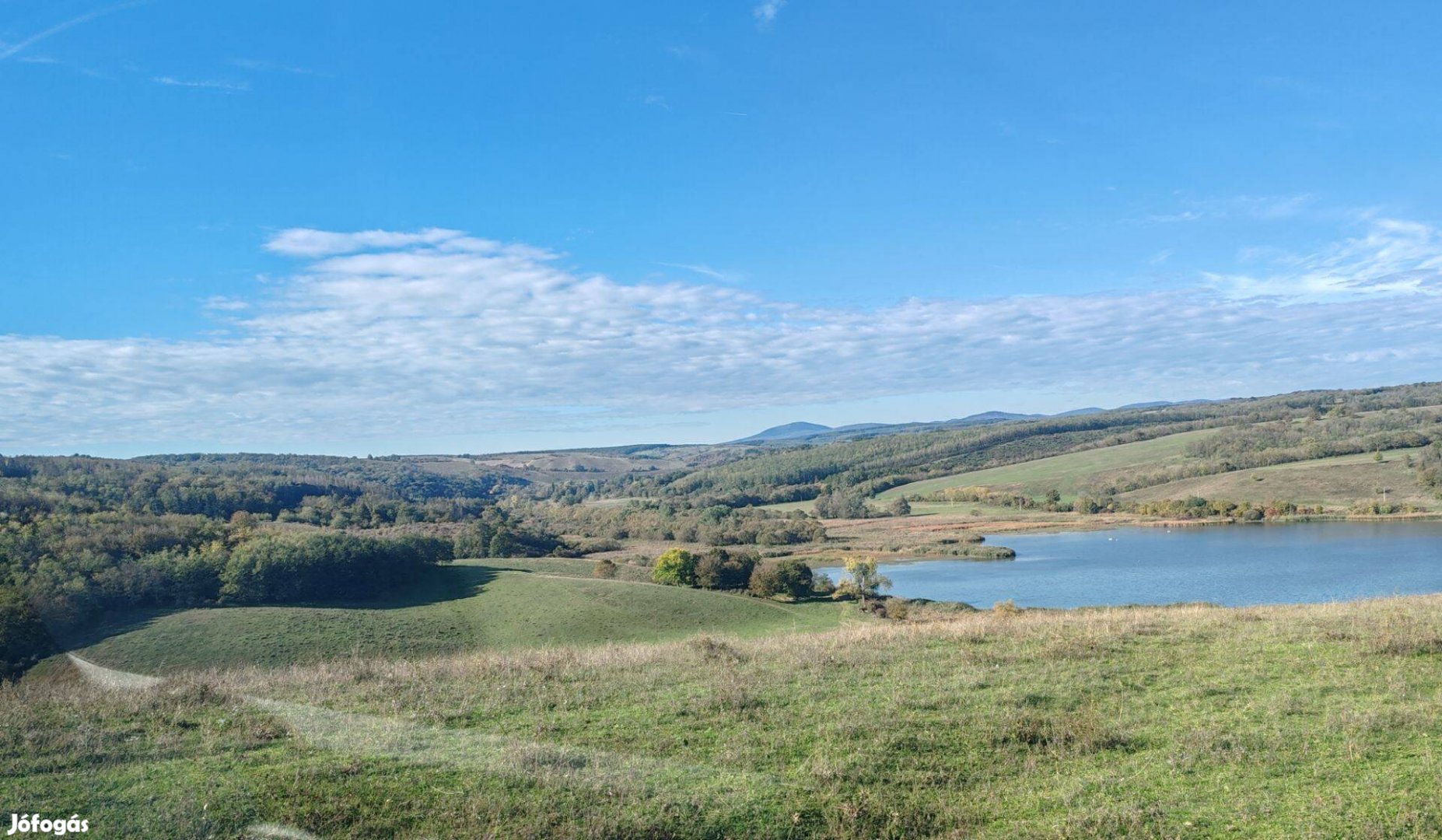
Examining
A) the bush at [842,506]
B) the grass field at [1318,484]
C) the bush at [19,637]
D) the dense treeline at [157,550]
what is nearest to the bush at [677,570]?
the dense treeline at [157,550]

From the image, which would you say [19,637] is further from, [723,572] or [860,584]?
[860,584]

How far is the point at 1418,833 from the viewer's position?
5781 millimetres

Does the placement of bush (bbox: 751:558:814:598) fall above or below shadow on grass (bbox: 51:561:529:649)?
below

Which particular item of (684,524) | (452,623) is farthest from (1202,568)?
(684,524)

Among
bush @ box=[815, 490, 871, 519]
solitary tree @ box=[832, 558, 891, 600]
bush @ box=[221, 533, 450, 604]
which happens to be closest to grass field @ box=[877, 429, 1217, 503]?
bush @ box=[815, 490, 871, 519]

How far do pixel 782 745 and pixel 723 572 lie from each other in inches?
1442

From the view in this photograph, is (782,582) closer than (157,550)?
No

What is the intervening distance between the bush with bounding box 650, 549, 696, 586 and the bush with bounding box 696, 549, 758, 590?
57 centimetres

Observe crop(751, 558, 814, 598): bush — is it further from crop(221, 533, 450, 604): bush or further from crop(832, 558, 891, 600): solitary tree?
crop(221, 533, 450, 604): bush

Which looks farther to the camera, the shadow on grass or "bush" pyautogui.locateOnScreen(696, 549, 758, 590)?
"bush" pyautogui.locateOnScreen(696, 549, 758, 590)

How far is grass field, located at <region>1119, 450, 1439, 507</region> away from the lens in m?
80.1

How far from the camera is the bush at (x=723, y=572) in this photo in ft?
145

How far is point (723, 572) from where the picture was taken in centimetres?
4447

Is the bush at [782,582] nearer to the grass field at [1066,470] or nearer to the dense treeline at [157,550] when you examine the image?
the dense treeline at [157,550]
